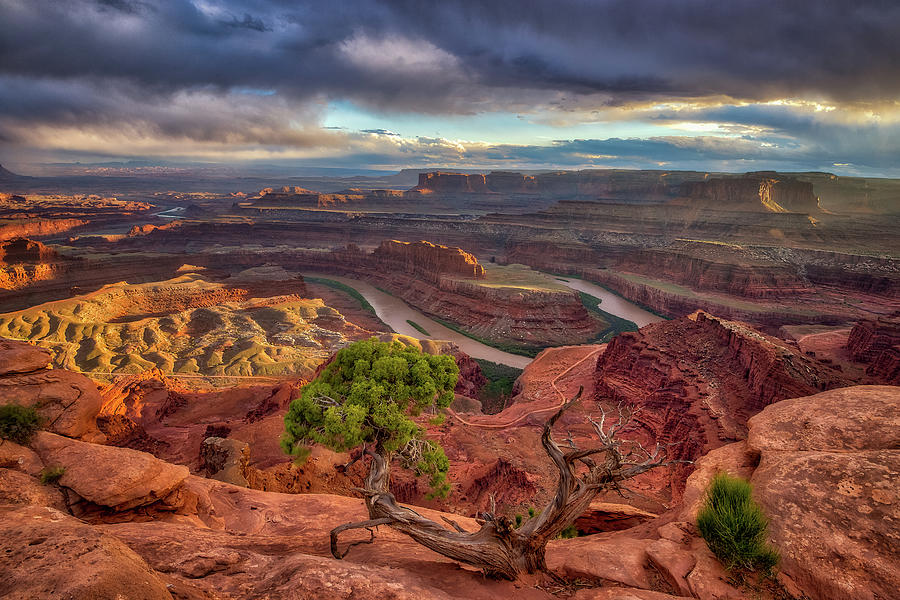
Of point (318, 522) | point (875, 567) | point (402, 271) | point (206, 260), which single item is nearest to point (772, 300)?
point (402, 271)

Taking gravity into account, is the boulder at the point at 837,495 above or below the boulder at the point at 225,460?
above

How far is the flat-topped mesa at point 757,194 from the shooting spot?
140 meters

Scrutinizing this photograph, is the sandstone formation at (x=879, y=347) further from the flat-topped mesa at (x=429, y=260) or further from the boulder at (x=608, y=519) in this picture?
the flat-topped mesa at (x=429, y=260)

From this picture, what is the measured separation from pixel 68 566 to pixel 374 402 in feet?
24.3

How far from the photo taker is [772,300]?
239ft

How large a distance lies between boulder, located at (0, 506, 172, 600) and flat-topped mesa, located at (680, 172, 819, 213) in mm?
163525

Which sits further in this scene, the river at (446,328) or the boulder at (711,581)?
the river at (446,328)

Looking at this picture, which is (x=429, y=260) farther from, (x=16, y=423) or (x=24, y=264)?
(x=16, y=423)

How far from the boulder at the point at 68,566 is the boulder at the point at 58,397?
9767 millimetres

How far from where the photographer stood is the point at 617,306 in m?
84.7

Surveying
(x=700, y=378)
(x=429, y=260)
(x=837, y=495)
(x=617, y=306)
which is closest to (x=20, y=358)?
(x=837, y=495)

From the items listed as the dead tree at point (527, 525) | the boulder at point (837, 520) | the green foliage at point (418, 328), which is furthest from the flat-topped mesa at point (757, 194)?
the dead tree at point (527, 525)

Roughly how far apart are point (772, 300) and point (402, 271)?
68.3m

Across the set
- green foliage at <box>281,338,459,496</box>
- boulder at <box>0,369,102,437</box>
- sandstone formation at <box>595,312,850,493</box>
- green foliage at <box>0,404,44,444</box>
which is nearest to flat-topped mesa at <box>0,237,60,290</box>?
boulder at <box>0,369,102,437</box>
